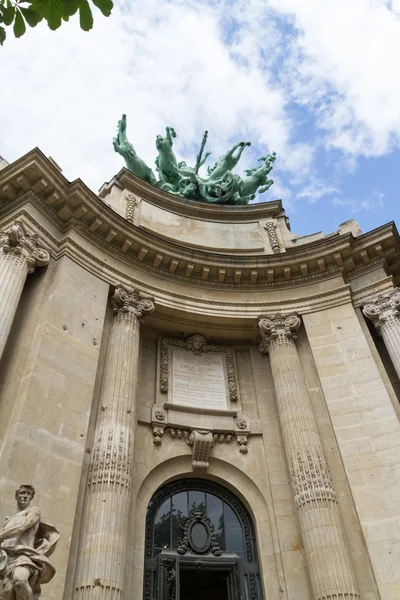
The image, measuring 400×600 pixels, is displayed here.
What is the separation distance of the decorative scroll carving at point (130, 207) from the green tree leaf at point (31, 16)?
14.2 m

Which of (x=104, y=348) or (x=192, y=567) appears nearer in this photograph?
(x=192, y=567)

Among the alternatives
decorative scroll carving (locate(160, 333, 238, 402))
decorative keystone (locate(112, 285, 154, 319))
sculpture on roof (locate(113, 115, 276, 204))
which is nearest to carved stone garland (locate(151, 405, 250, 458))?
decorative scroll carving (locate(160, 333, 238, 402))

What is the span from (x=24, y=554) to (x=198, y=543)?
7095 mm

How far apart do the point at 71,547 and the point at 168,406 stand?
5.09m

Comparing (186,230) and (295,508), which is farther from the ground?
(186,230)

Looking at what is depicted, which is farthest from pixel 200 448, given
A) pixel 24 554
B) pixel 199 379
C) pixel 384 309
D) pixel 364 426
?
pixel 24 554

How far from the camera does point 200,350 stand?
16.4 metres

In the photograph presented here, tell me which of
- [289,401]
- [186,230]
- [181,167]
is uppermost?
[181,167]

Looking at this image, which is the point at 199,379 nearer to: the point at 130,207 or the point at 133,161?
the point at 130,207

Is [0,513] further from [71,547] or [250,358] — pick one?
[250,358]

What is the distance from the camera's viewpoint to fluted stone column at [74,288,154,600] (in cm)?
952

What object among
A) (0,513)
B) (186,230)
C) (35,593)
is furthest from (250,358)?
(35,593)

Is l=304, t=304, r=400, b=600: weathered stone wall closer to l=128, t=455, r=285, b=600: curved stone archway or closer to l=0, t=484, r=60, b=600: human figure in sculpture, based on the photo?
l=128, t=455, r=285, b=600: curved stone archway

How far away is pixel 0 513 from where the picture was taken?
8.65 metres
